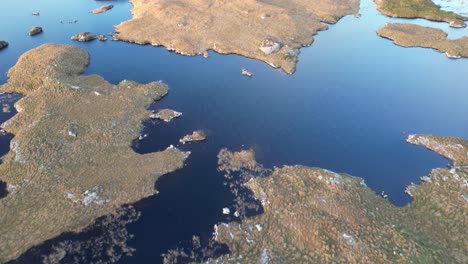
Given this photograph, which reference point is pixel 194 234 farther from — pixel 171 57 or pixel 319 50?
pixel 319 50

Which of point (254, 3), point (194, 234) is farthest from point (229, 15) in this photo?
point (194, 234)

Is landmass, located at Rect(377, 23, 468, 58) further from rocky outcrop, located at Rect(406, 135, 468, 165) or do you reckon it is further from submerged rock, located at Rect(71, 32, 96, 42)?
submerged rock, located at Rect(71, 32, 96, 42)

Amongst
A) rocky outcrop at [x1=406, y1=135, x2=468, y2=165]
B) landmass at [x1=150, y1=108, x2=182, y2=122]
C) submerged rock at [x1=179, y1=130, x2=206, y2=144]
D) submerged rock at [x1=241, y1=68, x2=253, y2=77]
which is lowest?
rocky outcrop at [x1=406, y1=135, x2=468, y2=165]

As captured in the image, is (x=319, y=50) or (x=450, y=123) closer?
(x=450, y=123)

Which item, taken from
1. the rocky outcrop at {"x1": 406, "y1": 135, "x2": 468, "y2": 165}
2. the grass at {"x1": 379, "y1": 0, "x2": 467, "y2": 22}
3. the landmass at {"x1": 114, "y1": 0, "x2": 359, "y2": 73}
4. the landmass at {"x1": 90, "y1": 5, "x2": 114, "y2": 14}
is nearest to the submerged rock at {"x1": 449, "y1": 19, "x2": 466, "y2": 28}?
the grass at {"x1": 379, "y1": 0, "x2": 467, "y2": 22}

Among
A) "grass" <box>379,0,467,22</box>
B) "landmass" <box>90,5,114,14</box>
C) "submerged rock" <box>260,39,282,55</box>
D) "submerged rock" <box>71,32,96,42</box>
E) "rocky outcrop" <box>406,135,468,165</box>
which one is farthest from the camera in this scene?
"grass" <box>379,0,467,22</box>

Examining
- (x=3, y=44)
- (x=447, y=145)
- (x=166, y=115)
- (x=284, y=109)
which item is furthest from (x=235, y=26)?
(x=447, y=145)
